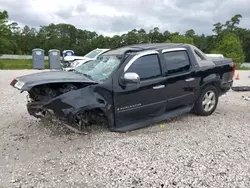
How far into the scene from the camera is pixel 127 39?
1828 inches

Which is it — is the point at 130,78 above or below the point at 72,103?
above

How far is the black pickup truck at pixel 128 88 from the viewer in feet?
14.1

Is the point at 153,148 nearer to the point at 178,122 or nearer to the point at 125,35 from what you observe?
the point at 178,122

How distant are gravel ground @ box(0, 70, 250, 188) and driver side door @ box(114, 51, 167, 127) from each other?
12.5 inches

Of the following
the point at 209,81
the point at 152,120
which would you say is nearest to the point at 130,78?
the point at 152,120

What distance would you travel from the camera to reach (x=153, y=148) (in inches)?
162

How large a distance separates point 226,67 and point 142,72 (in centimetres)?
253

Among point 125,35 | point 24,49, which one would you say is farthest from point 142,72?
point 24,49

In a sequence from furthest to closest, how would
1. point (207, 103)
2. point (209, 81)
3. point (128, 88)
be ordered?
1. point (207, 103)
2. point (209, 81)
3. point (128, 88)

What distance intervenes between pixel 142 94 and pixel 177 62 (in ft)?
3.85

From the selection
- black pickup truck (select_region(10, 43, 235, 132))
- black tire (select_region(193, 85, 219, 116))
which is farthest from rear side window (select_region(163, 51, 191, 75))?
black tire (select_region(193, 85, 219, 116))

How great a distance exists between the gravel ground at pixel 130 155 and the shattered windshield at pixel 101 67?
1014 mm

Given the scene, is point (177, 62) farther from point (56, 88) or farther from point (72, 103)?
point (56, 88)

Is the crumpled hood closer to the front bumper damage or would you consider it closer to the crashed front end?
the crashed front end
